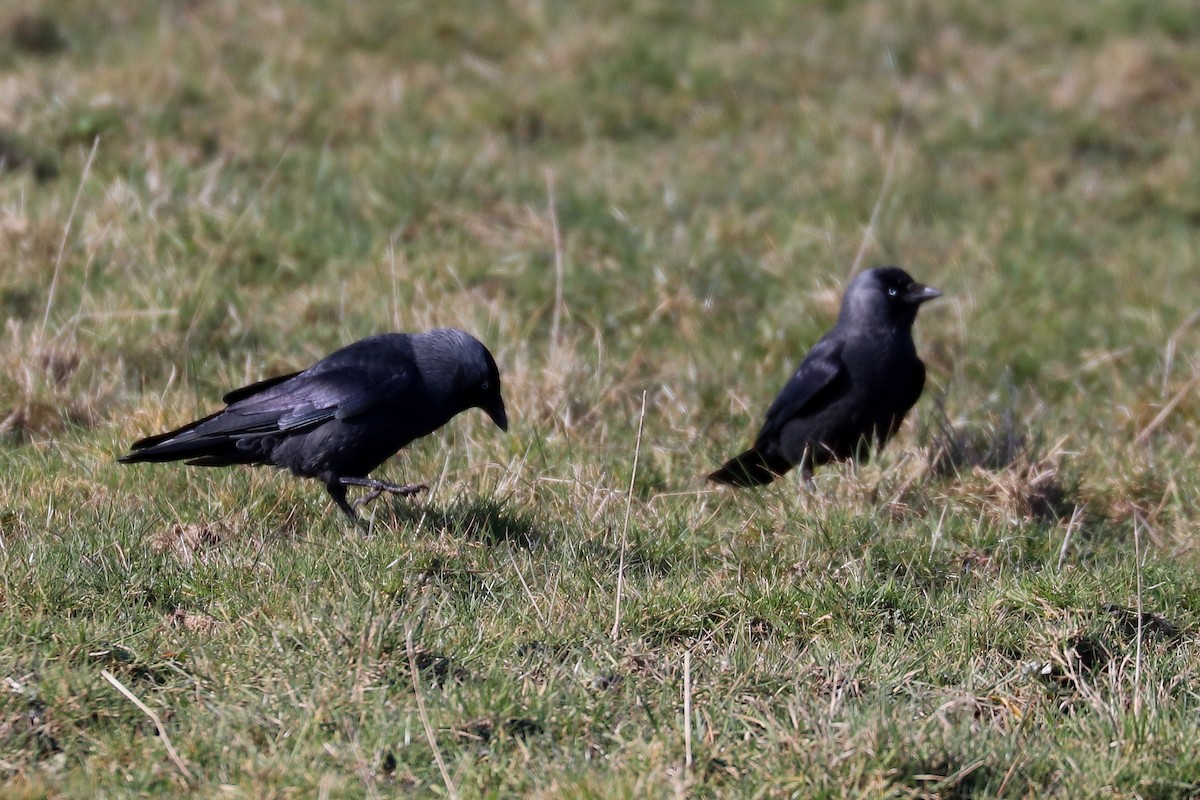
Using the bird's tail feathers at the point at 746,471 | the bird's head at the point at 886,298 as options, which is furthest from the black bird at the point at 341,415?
the bird's head at the point at 886,298

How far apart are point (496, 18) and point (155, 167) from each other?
3400 millimetres

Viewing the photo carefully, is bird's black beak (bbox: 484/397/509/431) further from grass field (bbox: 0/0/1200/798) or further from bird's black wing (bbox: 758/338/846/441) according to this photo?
bird's black wing (bbox: 758/338/846/441)

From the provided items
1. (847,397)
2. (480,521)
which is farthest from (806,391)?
(480,521)

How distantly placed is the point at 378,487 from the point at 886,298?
2.76m

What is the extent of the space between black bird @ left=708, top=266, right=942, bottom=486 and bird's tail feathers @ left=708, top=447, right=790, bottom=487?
0.14m

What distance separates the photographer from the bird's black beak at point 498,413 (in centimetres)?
534

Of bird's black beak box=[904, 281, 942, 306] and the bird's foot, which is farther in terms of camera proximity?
bird's black beak box=[904, 281, 942, 306]

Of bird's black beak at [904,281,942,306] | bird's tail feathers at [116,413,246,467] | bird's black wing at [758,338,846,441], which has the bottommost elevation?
bird's black wing at [758,338,846,441]

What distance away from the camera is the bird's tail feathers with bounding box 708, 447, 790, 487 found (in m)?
5.59

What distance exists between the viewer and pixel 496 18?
1015 cm

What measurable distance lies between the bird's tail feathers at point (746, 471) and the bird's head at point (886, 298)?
86 centimetres

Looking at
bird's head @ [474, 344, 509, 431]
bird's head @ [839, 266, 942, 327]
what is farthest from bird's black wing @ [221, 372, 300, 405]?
bird's head @ [839, 266, 942, 327]

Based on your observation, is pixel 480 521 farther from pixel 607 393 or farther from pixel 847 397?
pixel 847 397

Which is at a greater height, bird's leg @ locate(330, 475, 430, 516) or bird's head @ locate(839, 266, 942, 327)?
bird's head @ locate(839, 266, 942, 327)
